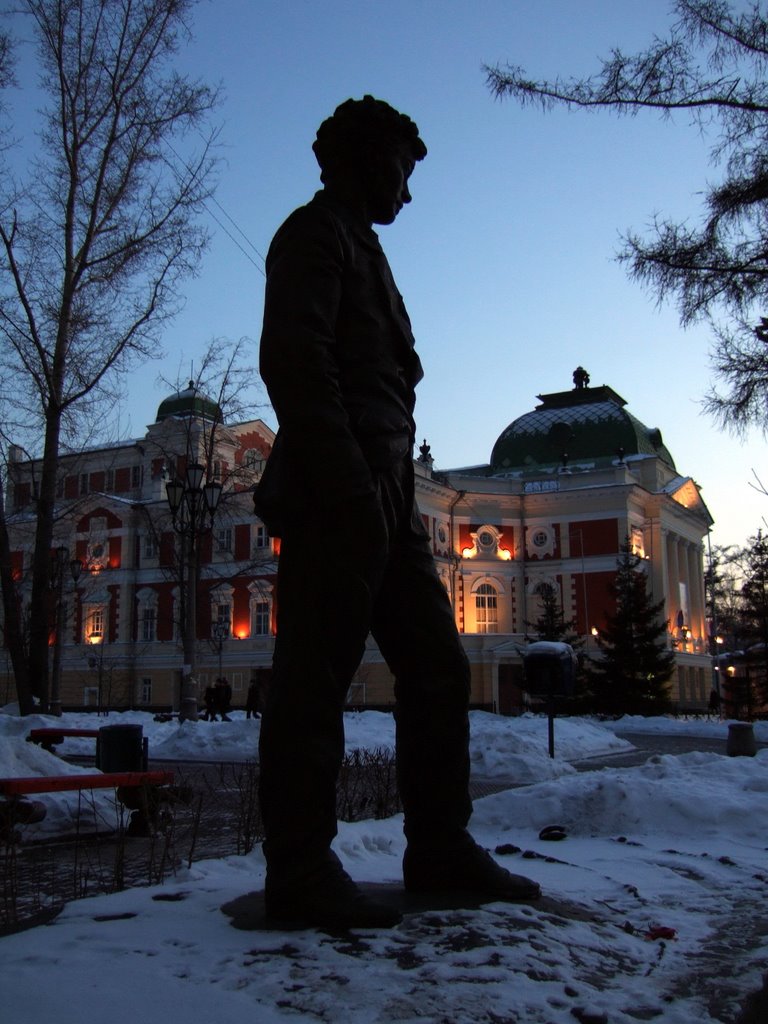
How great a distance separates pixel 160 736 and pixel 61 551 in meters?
6.16

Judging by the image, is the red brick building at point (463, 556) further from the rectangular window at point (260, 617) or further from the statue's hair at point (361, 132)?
the statue's hair at point (361, 132)

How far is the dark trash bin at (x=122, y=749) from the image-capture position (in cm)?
805

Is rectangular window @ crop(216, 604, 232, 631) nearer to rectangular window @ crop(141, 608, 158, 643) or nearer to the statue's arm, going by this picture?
rectangular window @ crop(141, 608, 158, 643)

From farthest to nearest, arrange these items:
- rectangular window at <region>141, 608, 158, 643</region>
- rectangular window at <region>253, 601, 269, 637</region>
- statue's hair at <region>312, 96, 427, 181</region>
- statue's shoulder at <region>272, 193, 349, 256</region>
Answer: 1. rectangular window at <region>141, 608, 158, 643</region>
2. rectangular window at <region>253, 601, 269, 637</region>
3. statue's hair at <region>312, 96, 427, 181</region>
4. statue's shoulder at <region>272, 193, 349, 256</region>

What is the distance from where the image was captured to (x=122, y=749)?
8.07 meters

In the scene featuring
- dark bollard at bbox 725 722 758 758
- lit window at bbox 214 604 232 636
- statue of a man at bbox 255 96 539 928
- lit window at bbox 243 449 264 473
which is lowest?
dark bollard at bbox 725 722 758 758

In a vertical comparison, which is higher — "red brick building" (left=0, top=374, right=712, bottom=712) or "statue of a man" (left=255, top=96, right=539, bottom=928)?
"red brick building" (left=0, top=374, right=712, bottom=712)

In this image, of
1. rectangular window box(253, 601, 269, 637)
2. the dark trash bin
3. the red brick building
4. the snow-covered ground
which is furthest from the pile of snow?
rectangular window box(253, 601, 269, 637)

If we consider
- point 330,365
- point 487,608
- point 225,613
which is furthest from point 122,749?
point 487,608

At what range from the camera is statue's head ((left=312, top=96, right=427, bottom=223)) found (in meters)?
3.89

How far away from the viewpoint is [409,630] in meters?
3.76

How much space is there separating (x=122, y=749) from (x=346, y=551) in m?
5.38

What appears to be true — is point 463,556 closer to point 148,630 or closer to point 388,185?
point 148,630

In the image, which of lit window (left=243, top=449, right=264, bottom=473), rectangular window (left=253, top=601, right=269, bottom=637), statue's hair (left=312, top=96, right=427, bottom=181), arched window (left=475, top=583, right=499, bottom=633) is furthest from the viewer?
arched window (left=475, top=583, right=499, bottom=633)
